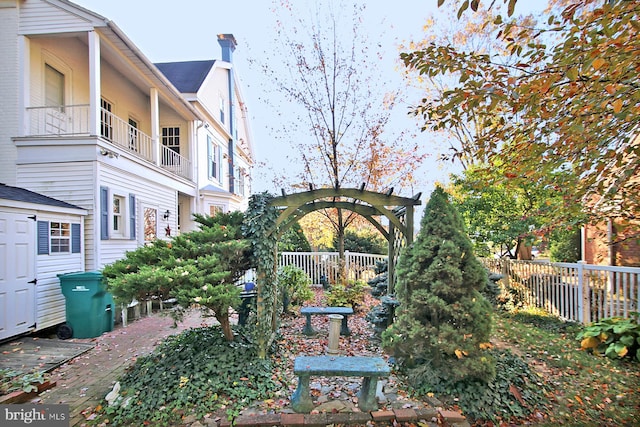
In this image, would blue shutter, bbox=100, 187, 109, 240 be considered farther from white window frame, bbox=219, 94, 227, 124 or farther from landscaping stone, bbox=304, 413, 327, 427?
white window frame, bbox=219, 94, 227, 124

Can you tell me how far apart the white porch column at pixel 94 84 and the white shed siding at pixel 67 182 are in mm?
840

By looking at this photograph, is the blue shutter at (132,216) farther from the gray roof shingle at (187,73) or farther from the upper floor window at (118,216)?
the gray roof shingle at (187,73)

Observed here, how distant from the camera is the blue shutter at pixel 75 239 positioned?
21.4 feet

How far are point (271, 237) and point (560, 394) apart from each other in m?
3.98

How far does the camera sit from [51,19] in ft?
22.9

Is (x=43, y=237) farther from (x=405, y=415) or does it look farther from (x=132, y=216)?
(x=405, y=415)

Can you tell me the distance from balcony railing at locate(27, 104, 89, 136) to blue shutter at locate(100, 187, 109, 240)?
1.30m

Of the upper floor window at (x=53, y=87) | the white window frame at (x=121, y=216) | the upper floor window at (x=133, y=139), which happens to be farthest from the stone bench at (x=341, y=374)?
the upper floor window at (x=133, y=139)

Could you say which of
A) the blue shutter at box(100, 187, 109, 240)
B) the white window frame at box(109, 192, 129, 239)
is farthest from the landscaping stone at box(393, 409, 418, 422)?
the white window frame at box(109, 192, 129, 239)

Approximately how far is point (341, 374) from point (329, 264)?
825cm

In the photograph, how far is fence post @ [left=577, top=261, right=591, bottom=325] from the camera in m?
6.23

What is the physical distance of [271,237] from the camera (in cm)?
481

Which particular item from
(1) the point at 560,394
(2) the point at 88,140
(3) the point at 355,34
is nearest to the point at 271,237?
(1) the point at 560,394

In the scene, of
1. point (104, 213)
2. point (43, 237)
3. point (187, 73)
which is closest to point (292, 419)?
point (43, 237)
